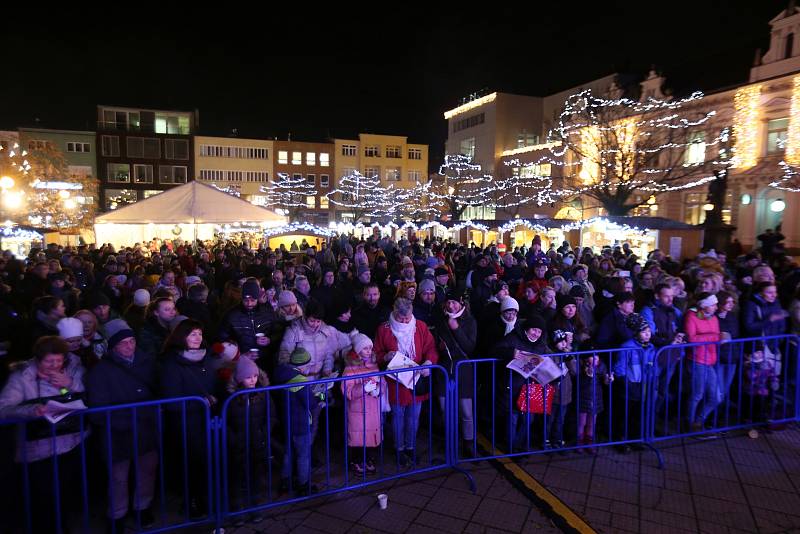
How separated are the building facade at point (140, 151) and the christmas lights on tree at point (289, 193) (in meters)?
8.54

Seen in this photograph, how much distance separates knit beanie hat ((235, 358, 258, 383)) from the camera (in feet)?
13.7

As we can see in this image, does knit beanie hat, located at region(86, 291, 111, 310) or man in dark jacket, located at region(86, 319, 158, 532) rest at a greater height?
knit beanie hat, located at region(86, 291, 111, 310)

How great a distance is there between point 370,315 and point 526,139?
46560 mm

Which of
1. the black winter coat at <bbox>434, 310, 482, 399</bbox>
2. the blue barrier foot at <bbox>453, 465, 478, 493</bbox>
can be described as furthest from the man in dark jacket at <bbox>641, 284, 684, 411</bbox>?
the blue barrier foot at <bbox>453, 465, 478, 493</bbox>

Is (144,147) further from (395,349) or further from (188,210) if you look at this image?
(395,349)

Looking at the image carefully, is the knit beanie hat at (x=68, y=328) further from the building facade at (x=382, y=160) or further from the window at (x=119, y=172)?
the window at (x=119, y=172)

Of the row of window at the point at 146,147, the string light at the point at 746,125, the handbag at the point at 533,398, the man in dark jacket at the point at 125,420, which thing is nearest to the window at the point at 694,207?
the string light at the point at 746,125

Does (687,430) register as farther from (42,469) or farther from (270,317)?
(42,469)

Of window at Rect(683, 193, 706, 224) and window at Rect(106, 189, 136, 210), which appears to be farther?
window at Rect(106, 189, 136, 210)

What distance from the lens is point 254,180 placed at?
56.3 m

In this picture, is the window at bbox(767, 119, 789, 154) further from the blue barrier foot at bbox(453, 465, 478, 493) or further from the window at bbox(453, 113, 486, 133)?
the blue barrier foot at bbox(453, 465, 478, 493)

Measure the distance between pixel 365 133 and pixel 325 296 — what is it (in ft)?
178

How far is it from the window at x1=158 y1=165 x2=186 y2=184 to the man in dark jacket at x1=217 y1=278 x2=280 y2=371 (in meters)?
53.3

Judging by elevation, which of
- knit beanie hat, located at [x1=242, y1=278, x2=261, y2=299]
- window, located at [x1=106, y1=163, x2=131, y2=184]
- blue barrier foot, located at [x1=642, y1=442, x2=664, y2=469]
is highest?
window, located at [x1=106, y1=163, x2=131, y2=184]
